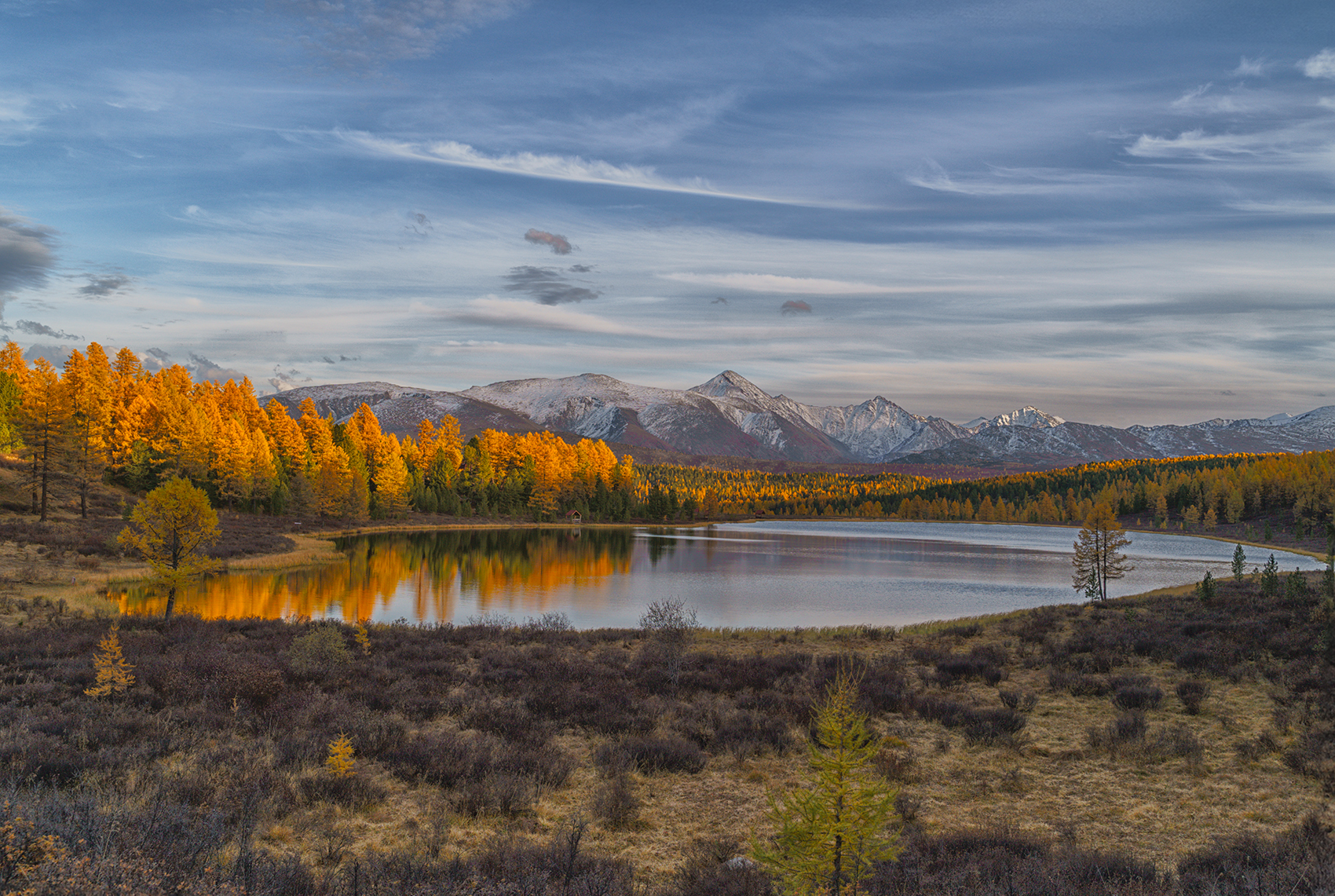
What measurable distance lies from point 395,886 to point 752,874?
3717 millimetres

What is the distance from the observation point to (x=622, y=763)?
39.5 ft

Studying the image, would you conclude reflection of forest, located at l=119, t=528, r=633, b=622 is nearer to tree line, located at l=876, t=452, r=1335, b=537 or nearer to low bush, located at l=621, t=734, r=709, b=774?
low bush, located at l=621, t=734, r=709, b=774

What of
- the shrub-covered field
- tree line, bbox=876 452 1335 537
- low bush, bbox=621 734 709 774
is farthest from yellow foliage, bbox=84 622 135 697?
tree line, bbox=876 452 1335 537

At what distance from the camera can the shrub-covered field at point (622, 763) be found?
294 inches

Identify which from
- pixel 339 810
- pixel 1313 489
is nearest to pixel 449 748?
pixel 339 810

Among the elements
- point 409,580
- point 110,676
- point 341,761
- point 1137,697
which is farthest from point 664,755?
point 409,580

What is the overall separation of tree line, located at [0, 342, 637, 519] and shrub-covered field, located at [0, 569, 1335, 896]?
37.6 m

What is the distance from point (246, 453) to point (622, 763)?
76421 millimetres

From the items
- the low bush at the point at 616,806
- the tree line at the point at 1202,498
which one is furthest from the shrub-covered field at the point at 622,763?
the tree line at the point at 1202,498

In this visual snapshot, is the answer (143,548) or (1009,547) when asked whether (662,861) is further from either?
(1009,547)

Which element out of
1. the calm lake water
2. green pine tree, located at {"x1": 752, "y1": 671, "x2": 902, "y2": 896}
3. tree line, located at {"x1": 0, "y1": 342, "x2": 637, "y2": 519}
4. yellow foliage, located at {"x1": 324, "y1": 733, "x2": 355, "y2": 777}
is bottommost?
the calm lake water

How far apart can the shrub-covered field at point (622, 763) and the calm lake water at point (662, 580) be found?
14.8 m

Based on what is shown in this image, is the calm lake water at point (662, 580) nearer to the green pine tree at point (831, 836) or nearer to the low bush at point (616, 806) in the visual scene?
the low bush at point (616, 806)

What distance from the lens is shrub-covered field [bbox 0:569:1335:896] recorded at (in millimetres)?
7457
